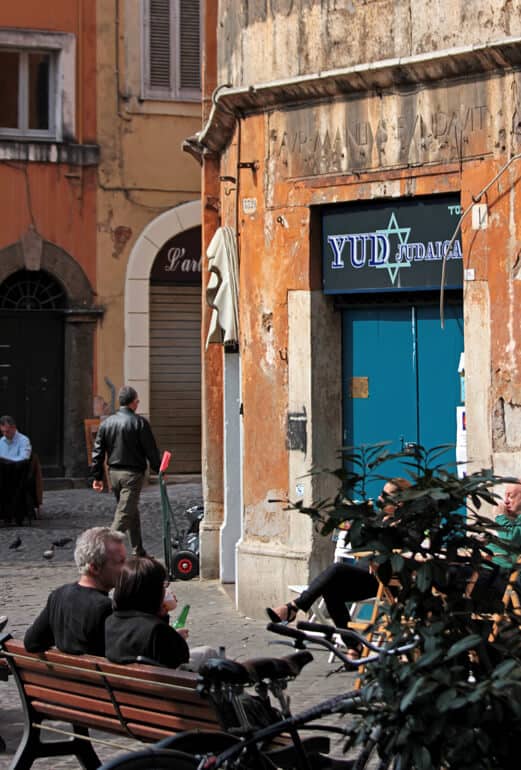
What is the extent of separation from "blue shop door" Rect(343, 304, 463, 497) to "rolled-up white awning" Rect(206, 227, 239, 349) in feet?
4.47

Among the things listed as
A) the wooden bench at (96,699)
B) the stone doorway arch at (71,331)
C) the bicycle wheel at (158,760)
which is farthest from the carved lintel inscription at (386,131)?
the stone doorway arch at (71,331)

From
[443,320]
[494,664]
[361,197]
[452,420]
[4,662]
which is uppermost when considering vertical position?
[361,197]

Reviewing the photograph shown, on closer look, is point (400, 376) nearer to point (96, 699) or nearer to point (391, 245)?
point (391, 245)

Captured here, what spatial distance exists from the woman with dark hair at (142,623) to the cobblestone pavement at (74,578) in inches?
22.6

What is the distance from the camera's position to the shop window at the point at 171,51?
2350cm

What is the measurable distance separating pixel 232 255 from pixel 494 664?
8005mm

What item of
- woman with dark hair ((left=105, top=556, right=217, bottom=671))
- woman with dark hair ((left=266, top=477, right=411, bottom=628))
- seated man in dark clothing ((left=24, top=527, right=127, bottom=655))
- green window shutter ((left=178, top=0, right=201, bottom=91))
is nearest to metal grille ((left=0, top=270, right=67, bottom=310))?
green window shutter ((left=178, top=0, right=201, bottom=91))

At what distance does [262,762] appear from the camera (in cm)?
451

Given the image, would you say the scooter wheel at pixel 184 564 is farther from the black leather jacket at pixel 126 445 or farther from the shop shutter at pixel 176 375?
the shop shutter at pixel 176 375

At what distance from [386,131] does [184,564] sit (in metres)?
4.57

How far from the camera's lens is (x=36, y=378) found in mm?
22844

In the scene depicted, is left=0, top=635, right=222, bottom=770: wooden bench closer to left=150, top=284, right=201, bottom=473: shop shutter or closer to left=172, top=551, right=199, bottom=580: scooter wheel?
left=172, top=551, right=199, bottom=580: scooter wheel

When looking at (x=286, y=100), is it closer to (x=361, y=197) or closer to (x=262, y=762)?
(x=361, y=197)

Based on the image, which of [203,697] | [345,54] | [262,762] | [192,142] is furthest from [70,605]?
[192,142]
